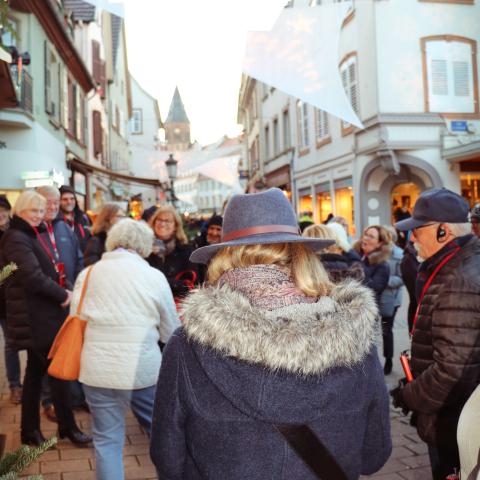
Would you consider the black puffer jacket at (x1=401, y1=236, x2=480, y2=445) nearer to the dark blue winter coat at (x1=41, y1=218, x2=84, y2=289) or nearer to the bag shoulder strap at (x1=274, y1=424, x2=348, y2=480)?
the bag shoulder strap at (x1=274, y1=424, x2=348, y2=480)

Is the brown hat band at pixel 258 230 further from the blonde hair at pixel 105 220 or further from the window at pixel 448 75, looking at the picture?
the window at pixel 448 75

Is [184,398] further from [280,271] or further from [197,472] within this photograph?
[280,271]

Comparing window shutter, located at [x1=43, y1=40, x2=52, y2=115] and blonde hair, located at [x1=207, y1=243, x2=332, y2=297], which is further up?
window shutter, located at [x1=43, y1=40, x2=52, y2=115]

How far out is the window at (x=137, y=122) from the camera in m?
51.2

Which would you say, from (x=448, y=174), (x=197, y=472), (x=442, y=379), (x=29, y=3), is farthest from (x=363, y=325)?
(x=448, y=174)

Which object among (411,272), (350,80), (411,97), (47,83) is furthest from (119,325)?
(350,80)

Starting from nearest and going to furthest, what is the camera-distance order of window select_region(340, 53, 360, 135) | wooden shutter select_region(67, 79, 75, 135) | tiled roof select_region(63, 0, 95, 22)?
window select_region(340, 53, 360, 135) → wooden shutter select_region(67, 79, 75, 135) → tiled roof select_region(63, 0, 95, 22)

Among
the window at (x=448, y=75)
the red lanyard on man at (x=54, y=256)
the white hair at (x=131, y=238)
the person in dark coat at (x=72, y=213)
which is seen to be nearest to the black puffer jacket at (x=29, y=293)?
the red lanyard on man at (x=54, y=256)

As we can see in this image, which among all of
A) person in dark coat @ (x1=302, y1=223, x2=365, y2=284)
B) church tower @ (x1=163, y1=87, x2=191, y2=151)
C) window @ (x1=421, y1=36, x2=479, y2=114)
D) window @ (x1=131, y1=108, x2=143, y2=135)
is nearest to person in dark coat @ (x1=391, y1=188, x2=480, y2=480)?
person in dark coat @ (x1=302, y1=223, x2=365, y2=284)

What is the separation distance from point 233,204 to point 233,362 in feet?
1.88

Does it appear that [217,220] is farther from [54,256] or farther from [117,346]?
[117,346]

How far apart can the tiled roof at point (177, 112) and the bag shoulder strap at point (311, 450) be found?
409ft

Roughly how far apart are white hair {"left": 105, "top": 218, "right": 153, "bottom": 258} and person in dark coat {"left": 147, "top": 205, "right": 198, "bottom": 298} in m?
1.81

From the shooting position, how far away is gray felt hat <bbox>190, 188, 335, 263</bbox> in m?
1.72
